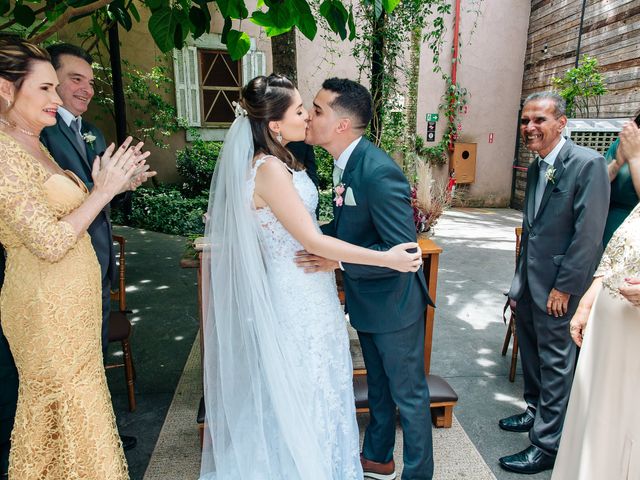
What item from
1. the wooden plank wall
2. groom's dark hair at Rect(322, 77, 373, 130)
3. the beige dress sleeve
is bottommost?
the beige dress sleeve

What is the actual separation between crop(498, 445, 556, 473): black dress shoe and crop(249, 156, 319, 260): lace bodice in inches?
68.4

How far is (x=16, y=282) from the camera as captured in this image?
193cm

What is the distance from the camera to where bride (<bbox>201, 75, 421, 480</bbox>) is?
2.15 m

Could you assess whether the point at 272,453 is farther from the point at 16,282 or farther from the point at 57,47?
the point at 57,47

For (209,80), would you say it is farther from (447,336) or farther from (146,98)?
(447,336)

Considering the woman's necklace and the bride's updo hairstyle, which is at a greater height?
the bride's updo hairstyle

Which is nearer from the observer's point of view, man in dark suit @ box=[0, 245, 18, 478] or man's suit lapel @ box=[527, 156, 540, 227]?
man in dark suit @ box=[0, 245, 18, 478]

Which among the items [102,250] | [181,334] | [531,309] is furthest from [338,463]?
[181,334]

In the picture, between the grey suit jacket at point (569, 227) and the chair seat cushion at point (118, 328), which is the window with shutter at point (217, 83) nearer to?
the chair seat cushion at point (118, 328)

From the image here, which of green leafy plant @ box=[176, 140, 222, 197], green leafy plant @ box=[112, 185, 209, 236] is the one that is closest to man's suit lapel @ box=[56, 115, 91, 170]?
green leafy plant @ box=[112, 185, 209, 236]

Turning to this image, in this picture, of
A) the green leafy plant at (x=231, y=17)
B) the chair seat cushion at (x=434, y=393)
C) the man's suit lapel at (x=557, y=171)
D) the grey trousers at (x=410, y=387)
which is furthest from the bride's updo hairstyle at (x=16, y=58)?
the man's suit lapel at (x=557, y=171)

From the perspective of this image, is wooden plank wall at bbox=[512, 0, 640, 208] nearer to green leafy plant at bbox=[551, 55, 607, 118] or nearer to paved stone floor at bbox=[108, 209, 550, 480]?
green leafy plant at bbox=[551, 55, 607, 118]

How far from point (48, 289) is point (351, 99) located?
1497 mm

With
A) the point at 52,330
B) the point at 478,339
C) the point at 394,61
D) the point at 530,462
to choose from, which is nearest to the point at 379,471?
the point at 530,462
